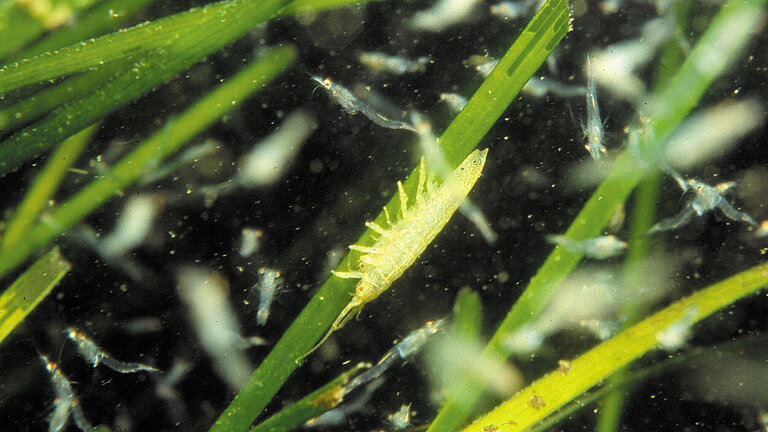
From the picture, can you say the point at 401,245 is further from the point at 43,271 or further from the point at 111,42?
the point at 43,271

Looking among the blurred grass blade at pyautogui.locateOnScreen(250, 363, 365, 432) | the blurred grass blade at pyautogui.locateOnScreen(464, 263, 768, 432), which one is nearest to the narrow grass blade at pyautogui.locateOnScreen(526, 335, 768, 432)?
the blurred grass blade at pyautogui.locateOnScreen(464, 263, 768, 432)

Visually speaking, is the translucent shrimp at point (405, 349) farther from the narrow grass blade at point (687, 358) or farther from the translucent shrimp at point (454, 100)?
the translucent shrimp at point (454, 100)

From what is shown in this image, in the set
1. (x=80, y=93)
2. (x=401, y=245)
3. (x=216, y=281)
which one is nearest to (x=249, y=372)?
(x=216, y=281)

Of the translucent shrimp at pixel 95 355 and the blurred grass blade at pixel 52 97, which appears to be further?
the translucent shrimp at pixel 95 355

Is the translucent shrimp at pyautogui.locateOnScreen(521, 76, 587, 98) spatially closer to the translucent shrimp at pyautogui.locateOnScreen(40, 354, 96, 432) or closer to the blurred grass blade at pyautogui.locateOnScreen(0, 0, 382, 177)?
the blurred grass blade at pyautogui.locateOnScreen(0, 0, 382, 177)

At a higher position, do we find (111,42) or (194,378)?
(111,42)

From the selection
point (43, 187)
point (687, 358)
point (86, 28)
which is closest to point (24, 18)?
point (86, 28)

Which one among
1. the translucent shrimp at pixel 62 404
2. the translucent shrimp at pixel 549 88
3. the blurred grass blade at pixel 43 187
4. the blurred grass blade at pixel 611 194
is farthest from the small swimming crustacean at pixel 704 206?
the translucent shrimp at pixel 62 404
